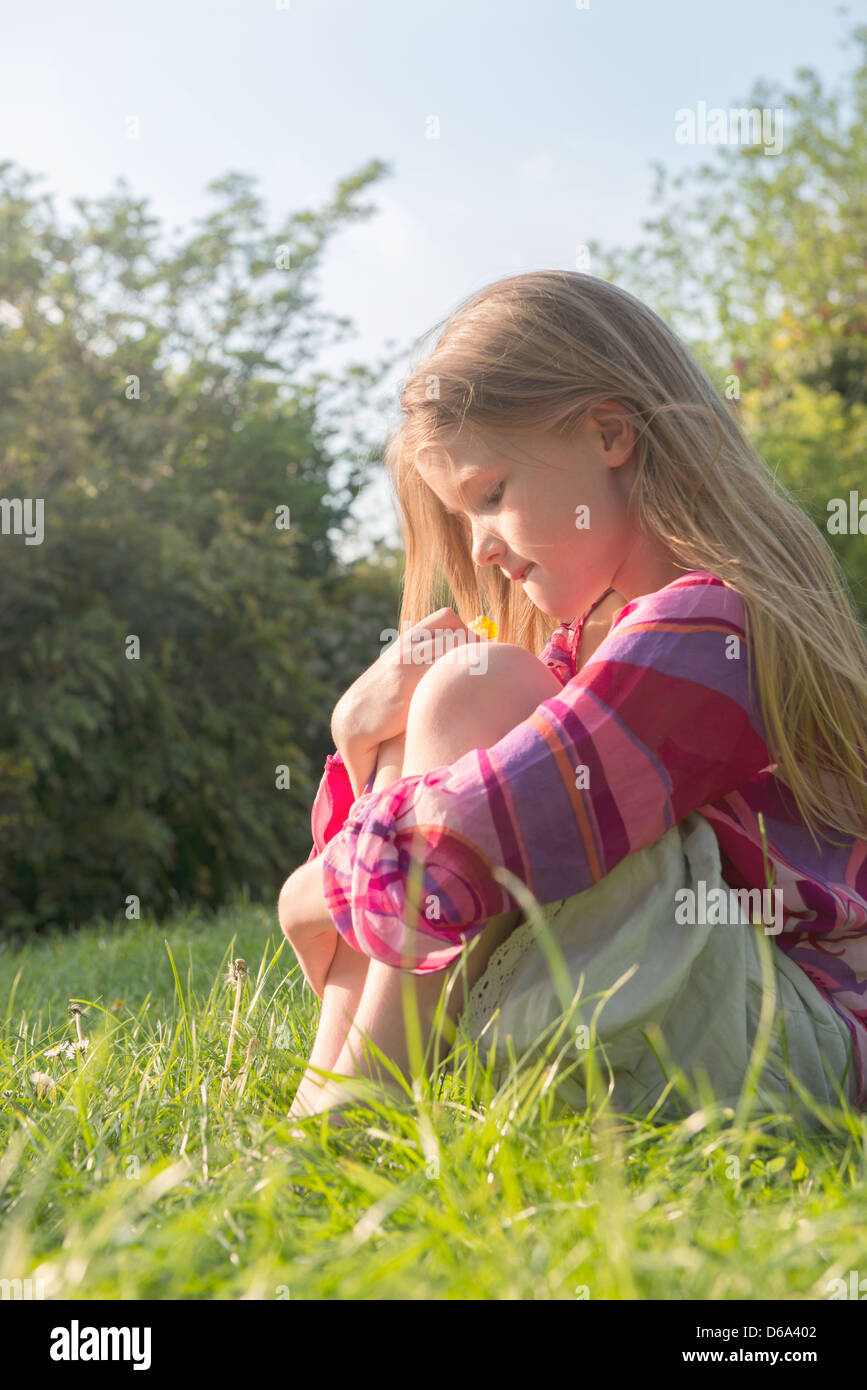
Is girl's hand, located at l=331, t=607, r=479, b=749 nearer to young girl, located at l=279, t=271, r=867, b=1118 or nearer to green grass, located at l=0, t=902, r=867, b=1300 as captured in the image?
young girl, located at l=279, t=271, r=867, b=1118

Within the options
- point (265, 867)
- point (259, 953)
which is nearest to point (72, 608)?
point (265, 867)

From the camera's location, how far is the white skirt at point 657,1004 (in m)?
1.51

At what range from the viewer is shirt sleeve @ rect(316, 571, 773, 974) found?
1.53 m

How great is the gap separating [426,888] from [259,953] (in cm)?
199

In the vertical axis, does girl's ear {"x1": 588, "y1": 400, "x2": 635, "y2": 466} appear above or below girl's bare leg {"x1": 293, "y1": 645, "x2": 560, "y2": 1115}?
above

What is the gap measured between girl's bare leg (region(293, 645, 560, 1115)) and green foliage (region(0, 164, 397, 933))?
3.75m

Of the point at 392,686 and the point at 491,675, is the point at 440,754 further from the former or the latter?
Answer: the point at 392,686

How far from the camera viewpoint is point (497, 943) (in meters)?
1.66

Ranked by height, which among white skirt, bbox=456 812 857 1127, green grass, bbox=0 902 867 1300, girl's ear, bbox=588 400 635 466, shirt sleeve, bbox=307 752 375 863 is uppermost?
girl's ear, bbox=588 400 635 466

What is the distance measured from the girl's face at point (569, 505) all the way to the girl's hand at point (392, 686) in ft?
0.56

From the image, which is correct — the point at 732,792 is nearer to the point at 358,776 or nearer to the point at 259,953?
the point at 358,776

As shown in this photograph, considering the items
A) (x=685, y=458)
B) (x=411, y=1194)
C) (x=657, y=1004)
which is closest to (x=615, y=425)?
(x=685, y=458)

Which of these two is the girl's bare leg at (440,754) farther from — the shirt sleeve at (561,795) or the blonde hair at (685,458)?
the blonde hair at (685,458)

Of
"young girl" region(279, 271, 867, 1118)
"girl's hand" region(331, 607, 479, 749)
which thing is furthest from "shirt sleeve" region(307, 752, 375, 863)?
"girl's hand" region(331, 607, 479, 749)
